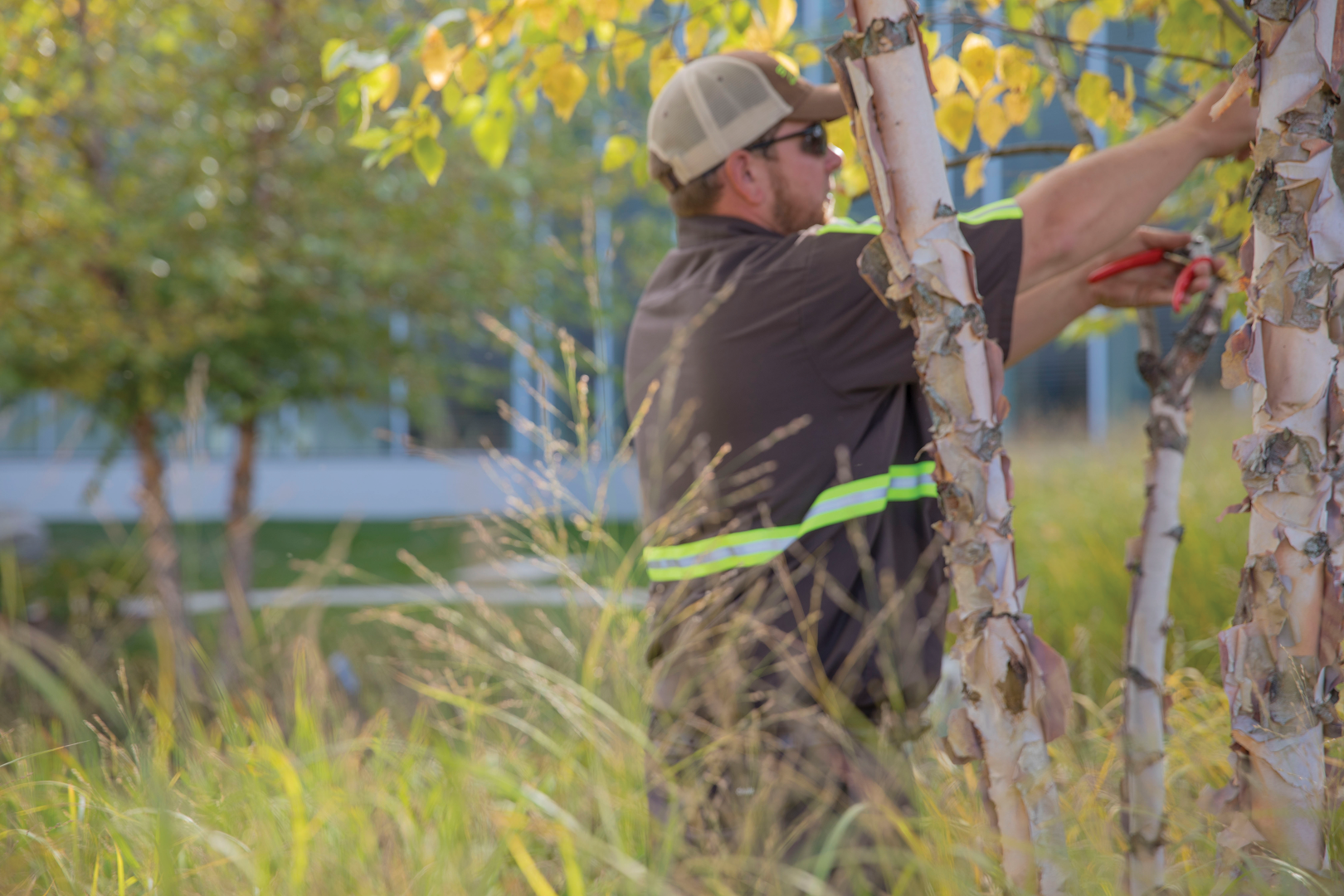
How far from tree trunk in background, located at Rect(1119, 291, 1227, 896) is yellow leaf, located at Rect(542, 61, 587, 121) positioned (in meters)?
1.31

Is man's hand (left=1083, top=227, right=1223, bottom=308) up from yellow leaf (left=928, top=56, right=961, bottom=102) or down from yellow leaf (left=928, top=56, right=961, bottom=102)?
down

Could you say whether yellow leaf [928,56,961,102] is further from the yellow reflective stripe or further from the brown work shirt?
the yellow reflective stripe

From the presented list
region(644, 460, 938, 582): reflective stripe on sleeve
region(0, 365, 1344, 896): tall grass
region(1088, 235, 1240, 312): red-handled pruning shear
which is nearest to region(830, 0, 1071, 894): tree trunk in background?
region(0, 365, 1344, 896): tall grass

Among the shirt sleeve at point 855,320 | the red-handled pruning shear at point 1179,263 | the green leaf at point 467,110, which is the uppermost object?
the green leaf at point 467,110

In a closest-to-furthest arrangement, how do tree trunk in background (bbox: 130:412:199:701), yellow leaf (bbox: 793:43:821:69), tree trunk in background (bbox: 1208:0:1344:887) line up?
tree trunk in background (bbox: 1208:0:1344:887), yellow leaf (bbox: 793:43:821:69), tree trunk in background (bbox: 130:412:199:701)

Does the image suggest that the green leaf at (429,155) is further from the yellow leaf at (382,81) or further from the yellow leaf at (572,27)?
the yellow leaf at (572,27)

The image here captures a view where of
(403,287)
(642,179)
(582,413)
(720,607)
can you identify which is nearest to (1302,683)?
(720,607)

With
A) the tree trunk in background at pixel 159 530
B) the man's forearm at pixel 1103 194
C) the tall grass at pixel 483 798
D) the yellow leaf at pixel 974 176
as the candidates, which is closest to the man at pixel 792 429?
the man's forearm at pixel 1103 194

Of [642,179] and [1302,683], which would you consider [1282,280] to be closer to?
[1302,683]

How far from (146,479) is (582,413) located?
5915 millimetres

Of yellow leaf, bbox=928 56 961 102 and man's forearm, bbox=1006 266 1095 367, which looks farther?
yellow leaf, bbox=928 56 961 102

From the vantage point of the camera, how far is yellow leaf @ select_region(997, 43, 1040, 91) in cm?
206

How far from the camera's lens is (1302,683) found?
3.99 feet

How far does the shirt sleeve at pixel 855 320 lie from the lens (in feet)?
5.12
